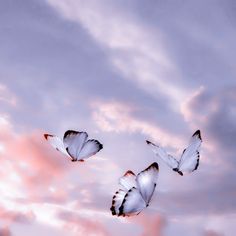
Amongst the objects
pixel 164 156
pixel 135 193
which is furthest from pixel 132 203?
pixel 164 156

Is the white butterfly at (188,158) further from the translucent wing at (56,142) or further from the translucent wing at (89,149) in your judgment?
the translucent wing at (56,142)

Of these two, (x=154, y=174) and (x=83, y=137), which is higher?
(x=83, y=137)

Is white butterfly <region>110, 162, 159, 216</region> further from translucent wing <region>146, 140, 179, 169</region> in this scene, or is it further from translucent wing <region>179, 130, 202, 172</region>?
translucent wing <region>179, 130, 202, 172</region>

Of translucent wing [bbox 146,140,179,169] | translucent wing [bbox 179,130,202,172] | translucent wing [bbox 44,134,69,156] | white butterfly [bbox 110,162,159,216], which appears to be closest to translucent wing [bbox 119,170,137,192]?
white butterfly [bbox 110,162,159,216]

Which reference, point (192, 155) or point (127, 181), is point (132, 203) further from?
point (192, 155)

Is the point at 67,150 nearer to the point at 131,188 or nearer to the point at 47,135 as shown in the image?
the point at 47,135

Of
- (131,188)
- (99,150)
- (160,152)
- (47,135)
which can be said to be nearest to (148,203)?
(131,188)
